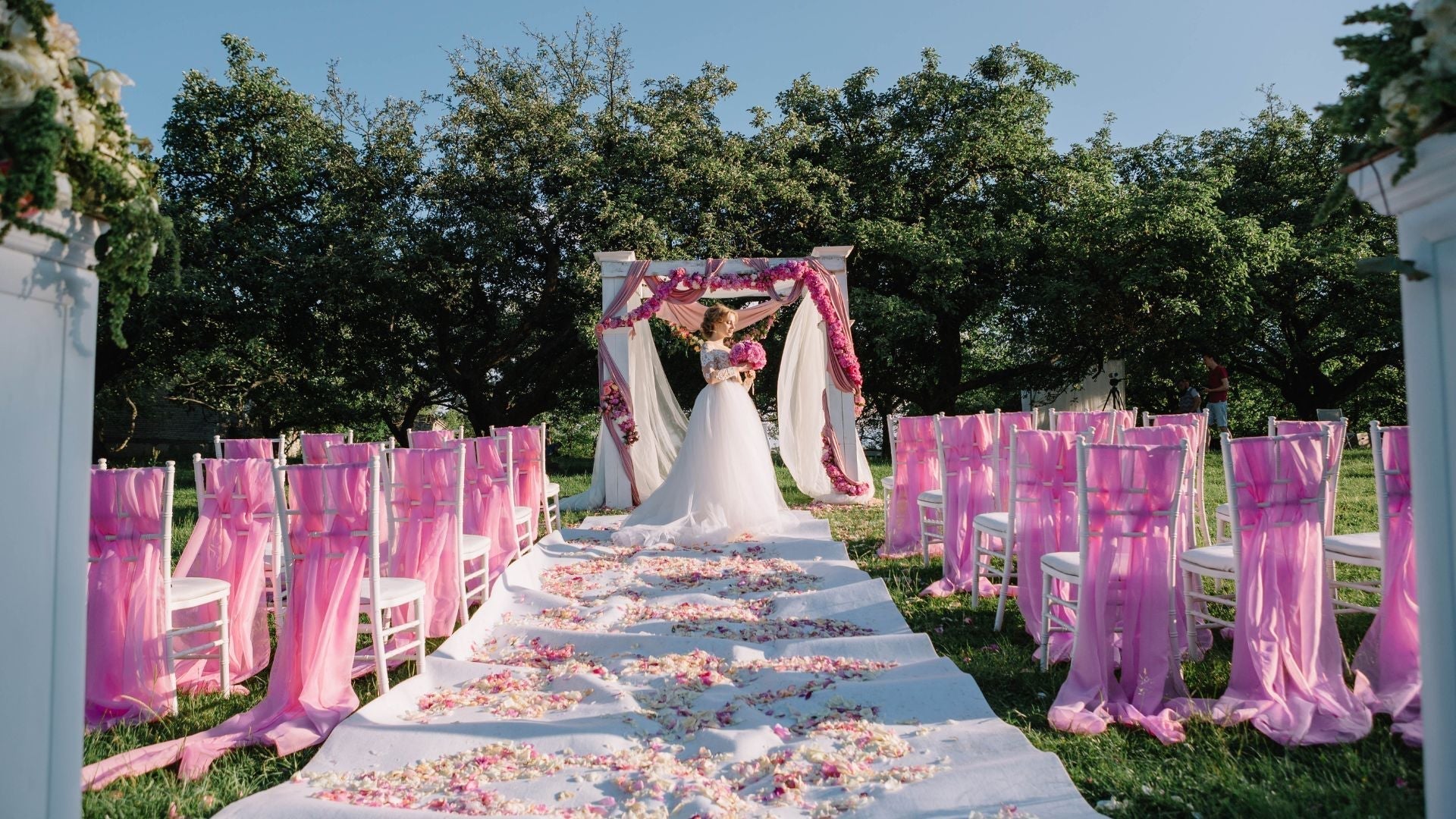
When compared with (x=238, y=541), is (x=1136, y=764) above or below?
below

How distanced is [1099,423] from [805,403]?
14.6 feet

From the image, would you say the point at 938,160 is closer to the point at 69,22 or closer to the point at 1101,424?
the point at 1101,424

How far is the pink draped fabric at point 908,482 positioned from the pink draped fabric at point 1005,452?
0.54m

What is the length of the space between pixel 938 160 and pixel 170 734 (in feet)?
45.5

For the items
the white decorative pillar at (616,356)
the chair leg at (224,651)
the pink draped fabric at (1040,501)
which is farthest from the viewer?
the white decorative pillar at (616,356)

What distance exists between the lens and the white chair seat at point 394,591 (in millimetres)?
3459

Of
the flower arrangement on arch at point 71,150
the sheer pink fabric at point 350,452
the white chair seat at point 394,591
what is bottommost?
the white chair seat at point 394,591

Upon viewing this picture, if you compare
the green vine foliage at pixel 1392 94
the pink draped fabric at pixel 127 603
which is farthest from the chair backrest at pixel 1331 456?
the pink draped fabric at pixel 127 603

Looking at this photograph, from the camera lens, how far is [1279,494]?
3129mm

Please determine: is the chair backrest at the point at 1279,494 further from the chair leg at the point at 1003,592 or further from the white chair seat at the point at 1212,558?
the chair leg at the point at 1003,592

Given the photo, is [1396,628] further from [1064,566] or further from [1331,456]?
[1331,456]

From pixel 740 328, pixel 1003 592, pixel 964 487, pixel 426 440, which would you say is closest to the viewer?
pixel 1003 592

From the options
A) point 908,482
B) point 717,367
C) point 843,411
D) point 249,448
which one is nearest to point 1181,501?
point 908,482

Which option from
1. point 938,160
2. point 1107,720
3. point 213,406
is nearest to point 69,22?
point 1107,720
